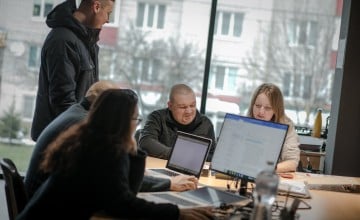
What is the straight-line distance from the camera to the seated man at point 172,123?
140 inches

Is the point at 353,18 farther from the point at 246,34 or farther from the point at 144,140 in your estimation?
the point at 144,140

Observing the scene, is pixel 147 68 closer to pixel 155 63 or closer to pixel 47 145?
pixel 155 63

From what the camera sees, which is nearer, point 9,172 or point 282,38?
point 9,172

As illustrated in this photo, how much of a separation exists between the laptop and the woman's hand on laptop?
0.14 metres

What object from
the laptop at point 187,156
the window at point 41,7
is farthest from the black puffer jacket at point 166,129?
the window at point 41,7

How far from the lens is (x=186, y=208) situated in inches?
85.0

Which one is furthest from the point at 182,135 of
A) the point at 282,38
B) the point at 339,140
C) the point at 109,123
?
the point at 282,38

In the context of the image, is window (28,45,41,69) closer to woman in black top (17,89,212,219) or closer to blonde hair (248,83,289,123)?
blonde hair (248,83,289,123)

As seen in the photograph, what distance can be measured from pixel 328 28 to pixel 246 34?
2.31 feet

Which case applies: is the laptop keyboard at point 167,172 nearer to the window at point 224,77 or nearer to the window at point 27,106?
the window at point 224,77

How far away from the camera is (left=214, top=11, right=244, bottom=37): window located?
4.62 m

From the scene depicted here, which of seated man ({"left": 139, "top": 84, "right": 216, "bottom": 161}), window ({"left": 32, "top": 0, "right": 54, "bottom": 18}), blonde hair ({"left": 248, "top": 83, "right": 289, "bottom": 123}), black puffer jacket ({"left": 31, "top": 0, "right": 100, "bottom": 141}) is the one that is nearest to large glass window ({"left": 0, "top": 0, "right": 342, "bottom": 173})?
window ({"left": 32, "top": 0, "right": 54, "bottom": 18})

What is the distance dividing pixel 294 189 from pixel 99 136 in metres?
1.25

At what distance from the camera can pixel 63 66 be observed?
3.12 m
